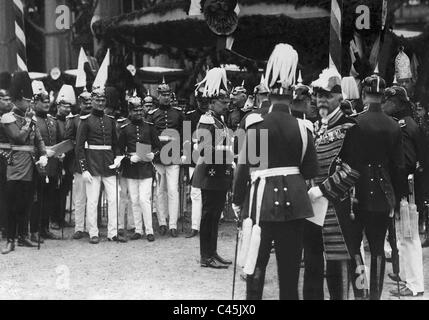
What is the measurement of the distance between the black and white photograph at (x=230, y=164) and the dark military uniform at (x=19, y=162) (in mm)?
18

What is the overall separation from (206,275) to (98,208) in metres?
3.30

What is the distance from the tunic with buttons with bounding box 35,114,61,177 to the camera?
10367 mm

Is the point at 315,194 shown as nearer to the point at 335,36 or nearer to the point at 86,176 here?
the point at 335,36

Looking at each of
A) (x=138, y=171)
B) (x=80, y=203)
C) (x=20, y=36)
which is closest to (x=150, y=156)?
(x=138, y=171)

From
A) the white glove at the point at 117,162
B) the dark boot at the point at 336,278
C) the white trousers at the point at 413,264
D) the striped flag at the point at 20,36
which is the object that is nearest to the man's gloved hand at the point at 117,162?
the white glove at the point at 117,162

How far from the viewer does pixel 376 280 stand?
6.39 metres

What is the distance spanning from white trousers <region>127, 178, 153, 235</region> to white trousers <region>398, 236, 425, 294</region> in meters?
4.02

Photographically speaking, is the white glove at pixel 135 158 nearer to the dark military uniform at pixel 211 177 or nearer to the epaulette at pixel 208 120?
the dark military uniform at pixel 211 177

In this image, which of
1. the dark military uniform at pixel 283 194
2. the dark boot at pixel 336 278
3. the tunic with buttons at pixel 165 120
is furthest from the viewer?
the tunic with buttons at pixel 165 120

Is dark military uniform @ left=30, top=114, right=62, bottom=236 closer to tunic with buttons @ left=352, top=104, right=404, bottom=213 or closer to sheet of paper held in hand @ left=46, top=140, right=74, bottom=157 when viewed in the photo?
sheet of paper held in hand @ left=46, top=140, right=74, bottom=157

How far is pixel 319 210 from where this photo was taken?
235 inches

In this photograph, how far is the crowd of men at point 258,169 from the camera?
5633mm

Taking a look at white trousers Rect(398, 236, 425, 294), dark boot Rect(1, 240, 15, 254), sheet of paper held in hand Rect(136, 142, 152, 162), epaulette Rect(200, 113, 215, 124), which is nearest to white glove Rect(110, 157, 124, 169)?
sheet of paper held in hand Rect(136, 142, 152, 162)

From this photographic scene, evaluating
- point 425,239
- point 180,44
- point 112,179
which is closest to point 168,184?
point 112,179
